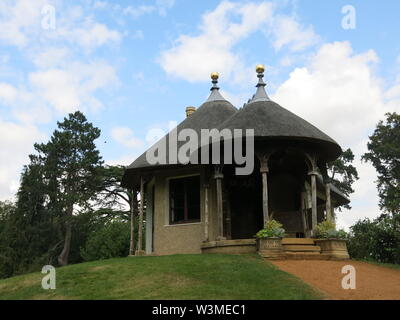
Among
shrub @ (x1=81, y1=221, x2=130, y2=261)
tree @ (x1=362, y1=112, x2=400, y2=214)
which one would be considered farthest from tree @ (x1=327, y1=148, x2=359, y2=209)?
shrub @ (x1=81, y1=221, x2=130, y2=261)

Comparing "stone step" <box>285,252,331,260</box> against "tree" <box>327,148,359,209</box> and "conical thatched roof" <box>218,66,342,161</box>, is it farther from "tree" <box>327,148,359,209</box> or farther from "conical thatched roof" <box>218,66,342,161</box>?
"tree" <box>327,148,359,209</box>

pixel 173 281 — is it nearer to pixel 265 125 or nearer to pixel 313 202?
pixel 265 125

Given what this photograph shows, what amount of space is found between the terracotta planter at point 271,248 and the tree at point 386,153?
1347 inches

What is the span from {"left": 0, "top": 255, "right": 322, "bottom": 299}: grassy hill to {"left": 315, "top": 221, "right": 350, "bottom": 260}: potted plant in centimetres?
243

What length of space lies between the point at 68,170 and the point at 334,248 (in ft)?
108

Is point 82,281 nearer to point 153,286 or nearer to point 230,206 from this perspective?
point 153,286

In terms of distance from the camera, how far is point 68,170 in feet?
143

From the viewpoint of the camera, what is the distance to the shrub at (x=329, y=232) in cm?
1498

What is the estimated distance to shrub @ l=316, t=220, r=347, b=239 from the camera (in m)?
15.0

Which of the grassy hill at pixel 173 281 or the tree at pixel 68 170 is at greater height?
the tree at pixel 68 170

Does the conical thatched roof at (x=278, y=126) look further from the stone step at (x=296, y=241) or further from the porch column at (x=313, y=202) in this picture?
the stone step at (x=296, y=241)

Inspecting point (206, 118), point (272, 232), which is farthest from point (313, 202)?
point (206, 118)

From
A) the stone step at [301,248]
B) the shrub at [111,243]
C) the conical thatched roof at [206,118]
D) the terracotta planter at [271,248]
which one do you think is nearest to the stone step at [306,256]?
the stone step at [301,248]
